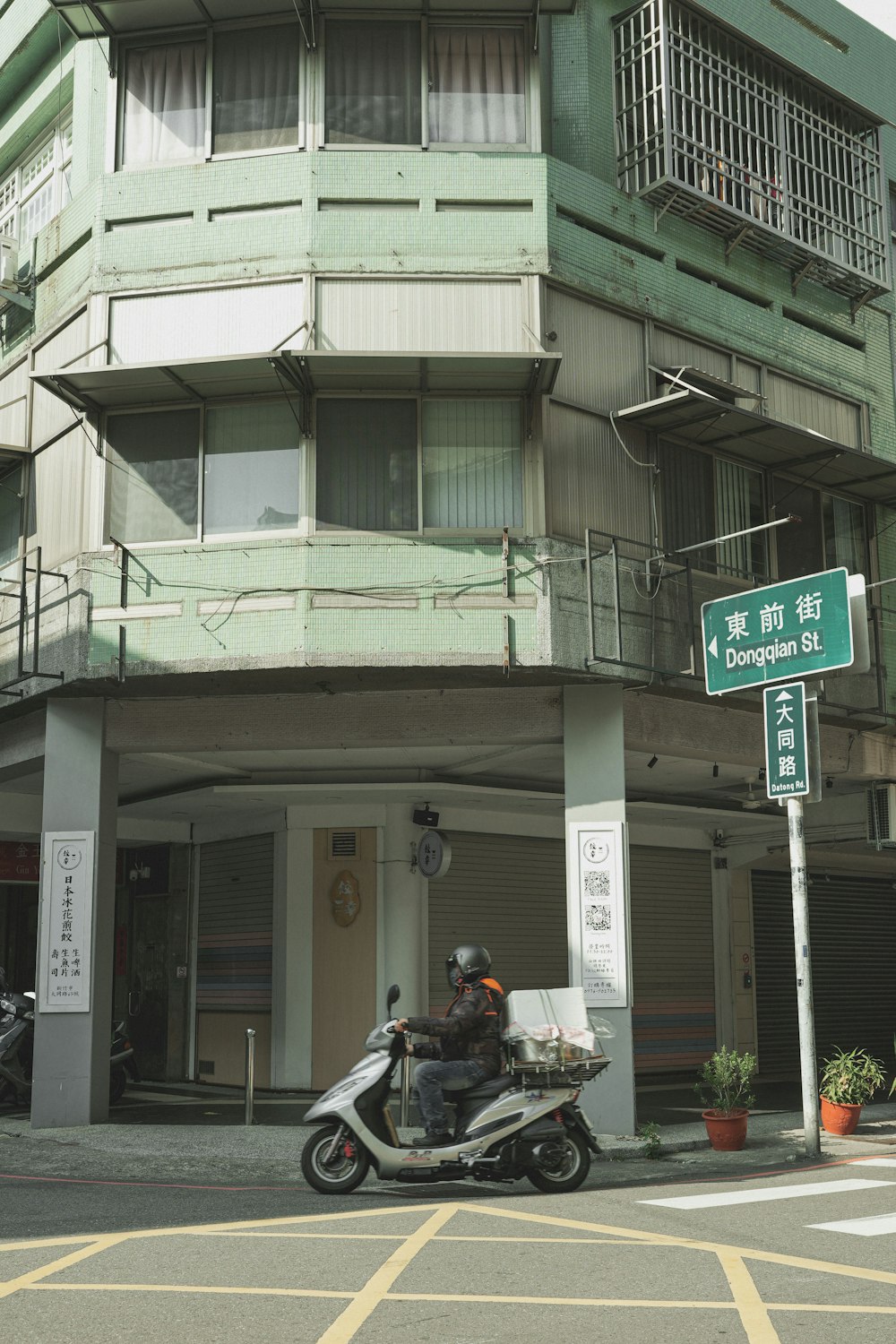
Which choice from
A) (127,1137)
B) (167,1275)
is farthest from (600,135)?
(167,1275)

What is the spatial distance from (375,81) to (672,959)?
40.3 ft

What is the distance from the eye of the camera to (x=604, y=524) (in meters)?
14.6

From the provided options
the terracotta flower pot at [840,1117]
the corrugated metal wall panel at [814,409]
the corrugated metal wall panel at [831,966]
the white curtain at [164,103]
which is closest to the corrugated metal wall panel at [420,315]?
the white curtain at [164,103]

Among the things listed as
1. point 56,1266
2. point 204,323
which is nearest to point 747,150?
point 204,323

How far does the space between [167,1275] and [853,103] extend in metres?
16.2

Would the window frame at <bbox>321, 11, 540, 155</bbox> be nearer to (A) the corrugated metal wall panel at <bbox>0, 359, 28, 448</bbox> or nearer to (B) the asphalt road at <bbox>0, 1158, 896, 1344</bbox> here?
(A) the corrugated metal wall panel at <bbox>0, 359, 28, 448</bbox>

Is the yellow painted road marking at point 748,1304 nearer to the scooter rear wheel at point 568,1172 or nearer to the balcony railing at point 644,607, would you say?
the scooter rear wheel at point 568,1172

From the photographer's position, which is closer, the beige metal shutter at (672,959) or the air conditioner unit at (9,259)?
the air conditioner unit at (9,259)

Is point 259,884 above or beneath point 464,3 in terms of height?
beneath

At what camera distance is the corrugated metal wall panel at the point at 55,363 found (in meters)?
15.1

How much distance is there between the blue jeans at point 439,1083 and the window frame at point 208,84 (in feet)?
31.5

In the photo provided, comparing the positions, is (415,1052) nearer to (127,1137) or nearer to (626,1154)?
(626,1154)

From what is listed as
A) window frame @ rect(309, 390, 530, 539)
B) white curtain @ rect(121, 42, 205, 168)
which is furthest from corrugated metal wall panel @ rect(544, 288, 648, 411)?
white curtain @ rect(121, 42, 205, 168)

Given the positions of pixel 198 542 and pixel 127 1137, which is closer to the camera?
pixel 127 1137
